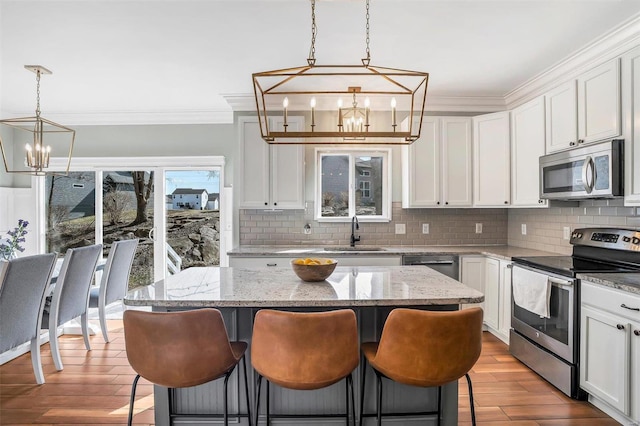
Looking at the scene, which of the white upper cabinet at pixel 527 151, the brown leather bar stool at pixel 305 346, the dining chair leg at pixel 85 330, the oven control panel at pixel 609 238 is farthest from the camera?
the dining chair leg at pixel 85 330

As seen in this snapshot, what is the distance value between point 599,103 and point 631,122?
314mm

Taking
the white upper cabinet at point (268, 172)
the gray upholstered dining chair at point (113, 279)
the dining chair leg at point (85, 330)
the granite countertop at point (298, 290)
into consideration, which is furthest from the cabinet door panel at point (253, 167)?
the dining chair leg at point (85, 330)

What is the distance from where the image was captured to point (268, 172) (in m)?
4.17

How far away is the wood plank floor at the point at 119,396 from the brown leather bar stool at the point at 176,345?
0.97 meters

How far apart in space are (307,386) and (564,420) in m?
1.80

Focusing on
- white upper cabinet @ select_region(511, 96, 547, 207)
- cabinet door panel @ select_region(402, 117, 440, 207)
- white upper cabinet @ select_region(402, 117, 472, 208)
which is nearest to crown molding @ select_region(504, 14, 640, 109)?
white upper cabinet @ select_region(511, 96, 547, 207)

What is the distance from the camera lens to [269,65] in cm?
340

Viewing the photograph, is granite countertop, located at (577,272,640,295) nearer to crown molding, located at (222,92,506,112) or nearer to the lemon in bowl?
the lemon in bowl

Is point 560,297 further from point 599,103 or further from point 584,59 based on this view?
point 584,59

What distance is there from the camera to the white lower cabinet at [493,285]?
3.50m

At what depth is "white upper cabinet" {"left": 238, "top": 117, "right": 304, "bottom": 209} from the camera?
4.15m

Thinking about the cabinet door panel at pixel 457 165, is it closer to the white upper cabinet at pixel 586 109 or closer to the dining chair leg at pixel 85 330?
the white upper cabinet at pixel 586 109

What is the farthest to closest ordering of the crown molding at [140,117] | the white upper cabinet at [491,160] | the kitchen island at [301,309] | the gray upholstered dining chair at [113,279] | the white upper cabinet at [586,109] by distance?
the crown molding at [140,117]
the white upper cabinet at [491,160]
the gray upholstered dining chair at [113,279]
the white upper cabinet at [586,109]
the kitchen island at [301,309]

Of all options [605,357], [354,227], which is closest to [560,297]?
[605,357]
